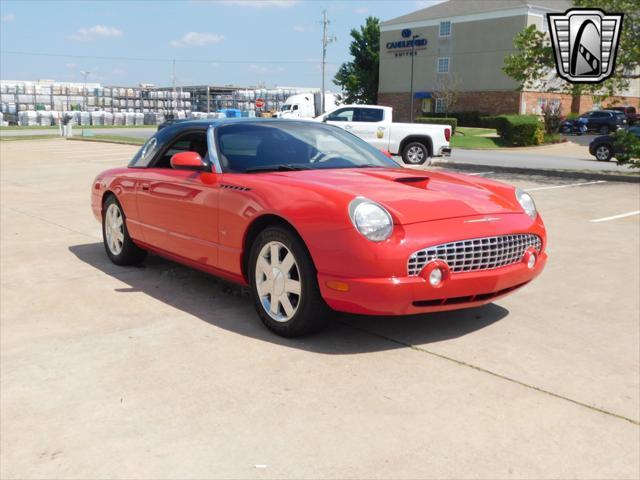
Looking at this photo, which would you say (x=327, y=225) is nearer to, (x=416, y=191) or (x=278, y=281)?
(x=278, y=281)

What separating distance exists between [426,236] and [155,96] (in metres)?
94.2

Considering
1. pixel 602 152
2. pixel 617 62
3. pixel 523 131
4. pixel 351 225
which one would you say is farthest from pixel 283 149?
pixel 523 131

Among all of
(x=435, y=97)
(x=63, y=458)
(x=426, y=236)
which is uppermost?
(x=435, y=97)

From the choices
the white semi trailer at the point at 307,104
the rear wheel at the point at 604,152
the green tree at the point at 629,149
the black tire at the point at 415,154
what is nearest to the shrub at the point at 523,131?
Answer: the rear wheel at the point at 604,152

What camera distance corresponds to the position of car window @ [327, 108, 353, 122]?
21.1m

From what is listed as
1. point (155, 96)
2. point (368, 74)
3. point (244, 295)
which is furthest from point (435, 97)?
point (244, 295)

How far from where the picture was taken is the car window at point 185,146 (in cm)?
570

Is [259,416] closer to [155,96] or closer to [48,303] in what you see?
[48,303]

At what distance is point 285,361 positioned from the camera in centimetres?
404

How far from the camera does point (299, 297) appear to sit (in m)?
4.27

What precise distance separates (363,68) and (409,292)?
233 ft

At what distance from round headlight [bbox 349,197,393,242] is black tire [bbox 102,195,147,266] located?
3.04 meters

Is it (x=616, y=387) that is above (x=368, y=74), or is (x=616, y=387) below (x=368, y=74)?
below

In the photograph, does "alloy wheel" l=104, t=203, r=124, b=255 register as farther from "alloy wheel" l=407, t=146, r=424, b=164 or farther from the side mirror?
"alloy wheel" l=407, t=146, r=424, b=164
